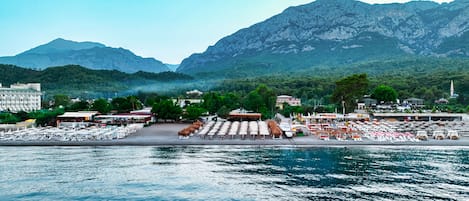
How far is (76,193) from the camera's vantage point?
832 inches

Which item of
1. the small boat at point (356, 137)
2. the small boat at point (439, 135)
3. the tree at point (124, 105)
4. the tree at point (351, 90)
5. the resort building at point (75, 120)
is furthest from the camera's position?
the tree at point (124, 105)

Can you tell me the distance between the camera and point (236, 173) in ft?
80.5

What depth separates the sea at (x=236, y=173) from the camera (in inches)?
813

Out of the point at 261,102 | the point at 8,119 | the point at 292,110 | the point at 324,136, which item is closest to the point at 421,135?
the point at 324,136

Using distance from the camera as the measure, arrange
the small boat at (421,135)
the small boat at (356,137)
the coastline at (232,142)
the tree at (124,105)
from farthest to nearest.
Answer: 1. the tree at (124,105)
2. the small boat at (421,135)
3. the small boat at (356,137)
4. the coastline at (232,142)

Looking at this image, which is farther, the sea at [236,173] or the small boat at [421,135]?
the small boat at [421,135]

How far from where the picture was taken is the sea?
67.8 feet

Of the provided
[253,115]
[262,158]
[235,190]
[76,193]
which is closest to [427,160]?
[262,158]

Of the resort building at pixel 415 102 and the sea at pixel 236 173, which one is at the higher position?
the resort building at pixel 415 102

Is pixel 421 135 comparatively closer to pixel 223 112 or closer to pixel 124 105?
pixel 223 112

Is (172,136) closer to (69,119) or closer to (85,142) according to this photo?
(85,142)

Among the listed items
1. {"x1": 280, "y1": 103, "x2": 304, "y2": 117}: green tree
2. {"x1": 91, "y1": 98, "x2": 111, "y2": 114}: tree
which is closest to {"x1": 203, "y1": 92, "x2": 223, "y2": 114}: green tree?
{"x1": 280, "y1": 103, "x2": 304, "y2": 117}: green tree

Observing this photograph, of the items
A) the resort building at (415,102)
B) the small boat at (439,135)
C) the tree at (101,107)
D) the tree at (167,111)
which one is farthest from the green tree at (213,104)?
the small boat at (439,135)

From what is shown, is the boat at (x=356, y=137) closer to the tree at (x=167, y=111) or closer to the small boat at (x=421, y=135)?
the small boat at (x=421, y=135)
